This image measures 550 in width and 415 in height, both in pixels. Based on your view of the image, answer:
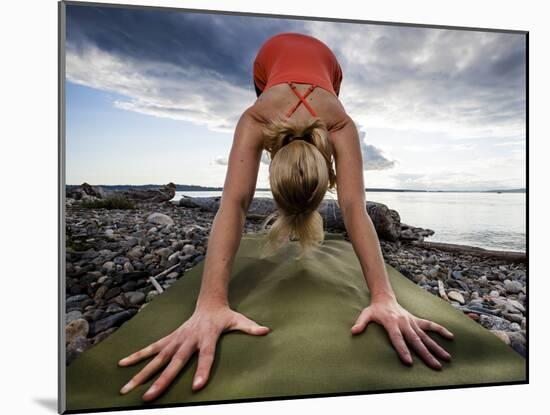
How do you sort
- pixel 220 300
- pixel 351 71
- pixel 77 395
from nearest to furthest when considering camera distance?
pixel 77 395 < pixel 220 300 < pixel 351 71

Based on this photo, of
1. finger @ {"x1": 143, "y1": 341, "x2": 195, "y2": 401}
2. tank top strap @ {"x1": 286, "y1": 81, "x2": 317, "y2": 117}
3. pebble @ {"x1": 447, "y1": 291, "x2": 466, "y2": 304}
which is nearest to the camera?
finger @ {"x1": 143, "y1": 341, "x2": 195, "y2": 401}

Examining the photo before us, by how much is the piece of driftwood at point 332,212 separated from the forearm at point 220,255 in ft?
0.44

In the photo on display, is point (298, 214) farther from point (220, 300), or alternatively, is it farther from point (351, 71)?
point (351, 71)

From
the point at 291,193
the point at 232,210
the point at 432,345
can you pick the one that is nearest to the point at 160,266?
the point at 232,210

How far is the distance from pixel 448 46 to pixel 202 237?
4.61 ft

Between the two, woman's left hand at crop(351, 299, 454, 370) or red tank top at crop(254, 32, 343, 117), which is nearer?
woman's left hand at crop(351, 299, 454, 370)

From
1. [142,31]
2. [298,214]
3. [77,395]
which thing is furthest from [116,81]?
[77,395]

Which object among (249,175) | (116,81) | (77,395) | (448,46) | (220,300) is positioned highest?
(448,46)

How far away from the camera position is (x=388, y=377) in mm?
1590

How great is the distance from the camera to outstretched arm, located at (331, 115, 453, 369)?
1644 mm

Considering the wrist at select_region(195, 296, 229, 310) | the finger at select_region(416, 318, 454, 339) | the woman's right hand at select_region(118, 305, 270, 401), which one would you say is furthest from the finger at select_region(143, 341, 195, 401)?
the finger at select_region(416, 318, 454, 339)

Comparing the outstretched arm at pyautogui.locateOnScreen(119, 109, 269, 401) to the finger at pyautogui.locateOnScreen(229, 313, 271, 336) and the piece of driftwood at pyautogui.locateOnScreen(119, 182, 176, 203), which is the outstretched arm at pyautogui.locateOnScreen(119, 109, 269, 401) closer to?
the finger at pyautogui.locateOnScreen(229, 313, 271, 336)

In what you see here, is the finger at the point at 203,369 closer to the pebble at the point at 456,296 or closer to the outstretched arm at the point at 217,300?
the outstretched arm at the point at 217,300

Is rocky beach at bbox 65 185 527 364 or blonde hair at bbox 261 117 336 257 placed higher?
blonde hair at bbox 261 117 336 257
